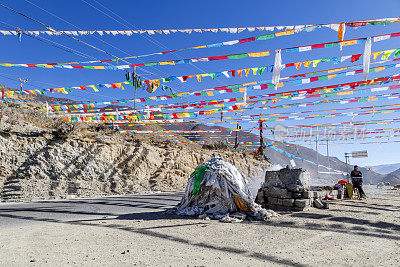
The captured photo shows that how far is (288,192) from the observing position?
8.18m

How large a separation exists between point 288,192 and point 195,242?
5.06 metres

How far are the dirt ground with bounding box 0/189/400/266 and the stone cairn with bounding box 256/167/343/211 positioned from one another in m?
1.58

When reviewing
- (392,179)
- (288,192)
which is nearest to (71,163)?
(288,192)

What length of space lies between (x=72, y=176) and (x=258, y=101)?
11.8 m

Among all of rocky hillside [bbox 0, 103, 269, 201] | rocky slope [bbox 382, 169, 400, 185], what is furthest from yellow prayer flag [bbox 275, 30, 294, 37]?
rocky slope [bbox 382, 169, 400, 185]

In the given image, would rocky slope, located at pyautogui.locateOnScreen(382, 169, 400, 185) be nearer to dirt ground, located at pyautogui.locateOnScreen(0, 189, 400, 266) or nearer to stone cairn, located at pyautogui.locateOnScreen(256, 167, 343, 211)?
stone cairn, located at pyautogui.locateOnScreen(256, 167, 343, 211)

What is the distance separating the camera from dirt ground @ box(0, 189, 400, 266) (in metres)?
3.39

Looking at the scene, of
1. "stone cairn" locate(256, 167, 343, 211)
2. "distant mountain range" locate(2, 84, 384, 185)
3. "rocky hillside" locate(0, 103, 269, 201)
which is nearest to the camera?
"stone cairn" locate(256, 167, 343, 211)

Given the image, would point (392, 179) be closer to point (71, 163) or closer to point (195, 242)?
point (71, 163)

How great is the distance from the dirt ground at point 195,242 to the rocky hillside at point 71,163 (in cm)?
632

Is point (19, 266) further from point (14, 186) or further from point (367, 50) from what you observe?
point (14, 186)

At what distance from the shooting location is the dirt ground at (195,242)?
11.1 feet

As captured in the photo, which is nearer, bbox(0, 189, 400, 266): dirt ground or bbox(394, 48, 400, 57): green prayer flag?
bbox(0, 189, 400, 266): dirt ground

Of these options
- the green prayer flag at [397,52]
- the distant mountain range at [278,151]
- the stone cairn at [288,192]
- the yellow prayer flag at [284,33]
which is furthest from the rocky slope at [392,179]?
the yellow prayer flag at [284,33]
